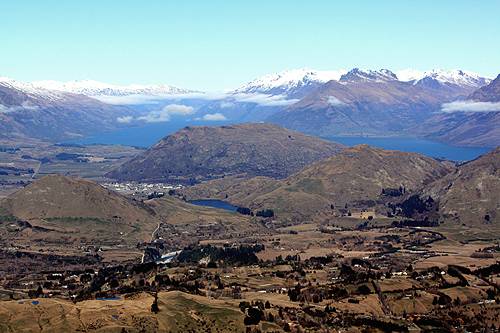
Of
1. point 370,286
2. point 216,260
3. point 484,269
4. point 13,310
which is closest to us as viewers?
point 13,310

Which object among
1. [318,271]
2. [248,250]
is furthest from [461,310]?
[248,250]

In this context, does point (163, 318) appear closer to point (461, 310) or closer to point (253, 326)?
point (253, 326)

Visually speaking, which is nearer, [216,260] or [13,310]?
[13,310]

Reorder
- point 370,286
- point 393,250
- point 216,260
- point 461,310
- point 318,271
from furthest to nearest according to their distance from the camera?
point 393,250 → point 216,260 → point 318,271 → point 370,286 → point 461,310

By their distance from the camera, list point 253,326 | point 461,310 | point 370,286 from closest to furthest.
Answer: point 253,326, point 461,310, point 370,286

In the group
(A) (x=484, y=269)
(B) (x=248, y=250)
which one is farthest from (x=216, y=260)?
(A) (x=484, y=269)

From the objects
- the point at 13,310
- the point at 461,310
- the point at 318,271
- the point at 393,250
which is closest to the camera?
the point at 13,310

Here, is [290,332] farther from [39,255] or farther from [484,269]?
[39,255]

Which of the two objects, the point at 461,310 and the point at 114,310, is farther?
the point at 461,310
